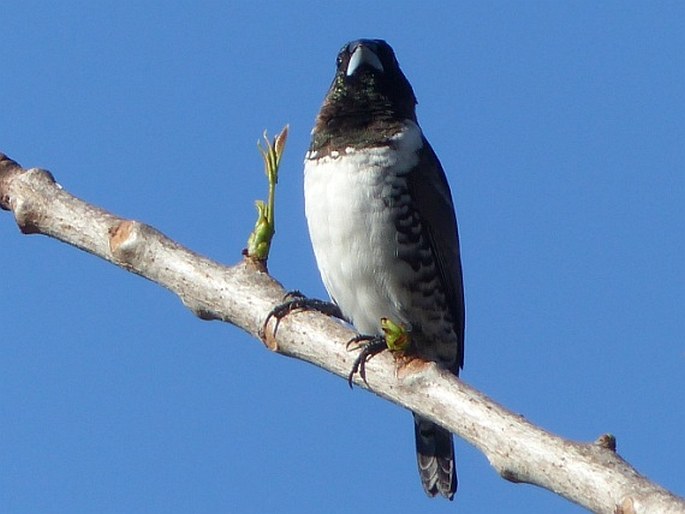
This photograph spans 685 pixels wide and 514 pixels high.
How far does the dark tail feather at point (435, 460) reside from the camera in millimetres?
6891

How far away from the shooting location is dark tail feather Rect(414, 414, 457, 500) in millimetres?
6891

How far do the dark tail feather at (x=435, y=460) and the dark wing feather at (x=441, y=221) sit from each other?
46 centimetres

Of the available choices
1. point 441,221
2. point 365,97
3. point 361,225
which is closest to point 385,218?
point 361,225

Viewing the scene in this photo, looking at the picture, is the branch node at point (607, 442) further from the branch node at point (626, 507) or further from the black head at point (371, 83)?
the black head at point (371, 83)

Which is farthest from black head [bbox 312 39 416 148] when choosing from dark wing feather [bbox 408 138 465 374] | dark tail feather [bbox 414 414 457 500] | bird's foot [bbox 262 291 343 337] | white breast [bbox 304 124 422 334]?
bird's foot [bbox 262 291 343 337]

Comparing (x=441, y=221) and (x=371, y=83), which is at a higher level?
(x=371, y=83)

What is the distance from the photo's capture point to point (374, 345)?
4.44 metres

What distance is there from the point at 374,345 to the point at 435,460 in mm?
2685

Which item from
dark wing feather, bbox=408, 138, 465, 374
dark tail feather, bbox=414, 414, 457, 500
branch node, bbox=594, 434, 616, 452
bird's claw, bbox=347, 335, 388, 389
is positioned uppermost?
dark wing feather, bbox=408, 138, 465, 374

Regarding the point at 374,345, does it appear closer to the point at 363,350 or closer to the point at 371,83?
the point at 363,350

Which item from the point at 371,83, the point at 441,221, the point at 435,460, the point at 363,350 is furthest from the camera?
the point at 435,460

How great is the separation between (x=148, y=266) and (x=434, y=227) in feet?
9.11

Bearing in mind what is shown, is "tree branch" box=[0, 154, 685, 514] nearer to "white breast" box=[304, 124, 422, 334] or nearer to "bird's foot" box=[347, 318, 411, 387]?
"bird's foot" box=[347, 318, 411, 387]

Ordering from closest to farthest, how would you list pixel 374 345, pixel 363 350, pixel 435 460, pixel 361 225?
pixel 363 350, pixel 374 345, pixel 361 225, pixel 435 460
